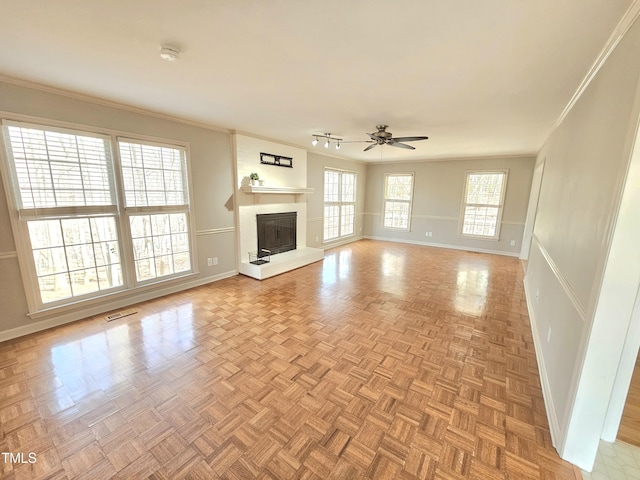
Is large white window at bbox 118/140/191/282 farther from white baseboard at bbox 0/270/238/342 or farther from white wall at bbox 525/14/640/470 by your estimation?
white wall at bbox 525/14/640/470

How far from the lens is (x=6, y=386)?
193 centimetres

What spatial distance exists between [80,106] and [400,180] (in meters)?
6.80

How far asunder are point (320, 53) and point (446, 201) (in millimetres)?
6056

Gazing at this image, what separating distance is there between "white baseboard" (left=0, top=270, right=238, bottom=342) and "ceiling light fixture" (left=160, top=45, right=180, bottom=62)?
113 inches

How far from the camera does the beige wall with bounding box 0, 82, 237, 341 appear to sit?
95.3 inches

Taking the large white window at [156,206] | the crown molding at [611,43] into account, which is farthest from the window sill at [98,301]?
the crown molding at [611,43]

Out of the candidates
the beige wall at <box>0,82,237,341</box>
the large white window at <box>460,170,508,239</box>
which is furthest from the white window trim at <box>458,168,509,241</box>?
the beige wall at <box>0,82,237,341</box>

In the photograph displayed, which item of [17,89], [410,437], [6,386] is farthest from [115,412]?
[17,89]

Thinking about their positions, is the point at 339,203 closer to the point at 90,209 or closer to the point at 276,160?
the point at 276,160

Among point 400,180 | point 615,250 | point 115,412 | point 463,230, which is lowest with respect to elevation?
point 115,412

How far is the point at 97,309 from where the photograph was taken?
10.0 ft

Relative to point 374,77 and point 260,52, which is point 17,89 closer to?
point 260,52

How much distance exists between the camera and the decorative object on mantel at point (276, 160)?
15.3 ft

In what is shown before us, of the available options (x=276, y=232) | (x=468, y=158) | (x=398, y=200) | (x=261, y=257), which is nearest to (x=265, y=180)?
(x=276, y=232)
